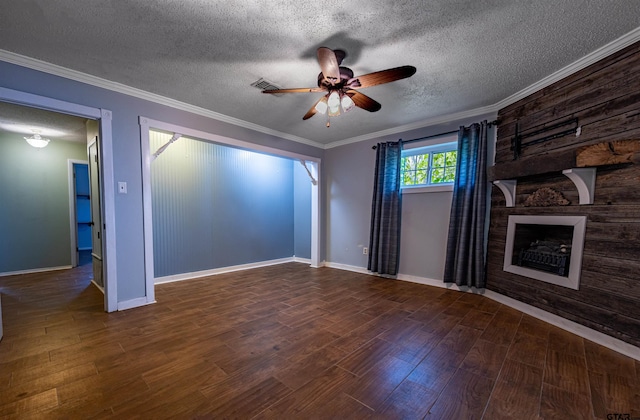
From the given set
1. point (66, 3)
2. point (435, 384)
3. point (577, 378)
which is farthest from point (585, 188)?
point (66, 3)

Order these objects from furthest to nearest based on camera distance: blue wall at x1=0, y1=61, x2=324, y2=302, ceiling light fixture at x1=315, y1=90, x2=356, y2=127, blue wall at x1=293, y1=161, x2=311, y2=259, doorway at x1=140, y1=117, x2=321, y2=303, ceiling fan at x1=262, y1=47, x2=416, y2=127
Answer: blue wall at x1=293, y1=161, x2=311, y2=259 → doorway at x1=140, y1=117, x2=321, y2=303 → blue wall at x1=0, y1=61, x2=324, y2=302 → ceiling light fixture at x1=315, y1=90, x2=356, y2=127 → ceiling fan at x1=262, y1=47, x2=416, y2=127

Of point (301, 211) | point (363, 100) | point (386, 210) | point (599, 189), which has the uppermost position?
point (363, 100)

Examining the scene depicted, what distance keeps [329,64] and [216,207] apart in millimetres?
3415

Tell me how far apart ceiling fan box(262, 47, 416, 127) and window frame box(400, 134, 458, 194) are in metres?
1.69

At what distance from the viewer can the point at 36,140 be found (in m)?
3.98

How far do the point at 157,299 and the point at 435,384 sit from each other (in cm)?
315

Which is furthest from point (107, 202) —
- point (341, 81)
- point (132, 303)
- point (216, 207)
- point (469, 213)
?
point (469, 213)

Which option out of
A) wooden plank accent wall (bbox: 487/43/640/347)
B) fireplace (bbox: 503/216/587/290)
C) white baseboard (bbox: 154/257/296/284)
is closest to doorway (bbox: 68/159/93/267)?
white baseboard (bbox: 154/257/296/284)

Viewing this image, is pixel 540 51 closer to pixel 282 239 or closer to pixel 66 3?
pixel 66 3

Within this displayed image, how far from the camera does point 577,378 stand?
156 centimetres

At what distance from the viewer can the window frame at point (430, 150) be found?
3496mm

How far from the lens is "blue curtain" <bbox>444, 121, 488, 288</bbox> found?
3.12m

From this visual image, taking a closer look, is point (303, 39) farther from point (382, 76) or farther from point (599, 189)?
point (599, 189)

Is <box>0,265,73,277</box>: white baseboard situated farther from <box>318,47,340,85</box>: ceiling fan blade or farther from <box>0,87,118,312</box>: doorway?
<box>318,47,340,85</box>: ceiling fan blade
